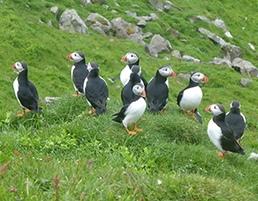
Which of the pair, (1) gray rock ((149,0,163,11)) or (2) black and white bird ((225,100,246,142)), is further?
(1) gray rock ((149,0,163,11))

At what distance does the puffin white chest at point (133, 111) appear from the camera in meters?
9.12

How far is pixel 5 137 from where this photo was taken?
819cm

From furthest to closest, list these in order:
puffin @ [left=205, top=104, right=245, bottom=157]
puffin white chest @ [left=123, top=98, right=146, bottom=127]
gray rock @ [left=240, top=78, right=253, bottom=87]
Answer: gray rock @ [left=240, top=78, right=253, bottom=87] < puffin @ [left=205, top=104, right=245, bottom=157] < puffin white chest @ [left=123, top=98, right=146, bottom=127]

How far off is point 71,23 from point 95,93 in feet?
63.1

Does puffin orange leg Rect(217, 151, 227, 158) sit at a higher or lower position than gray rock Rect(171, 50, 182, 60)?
higher

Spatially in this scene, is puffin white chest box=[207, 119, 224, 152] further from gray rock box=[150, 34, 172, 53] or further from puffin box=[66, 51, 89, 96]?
gray rock box=[150, 34, 172, 53]

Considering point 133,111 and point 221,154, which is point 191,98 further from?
point 133,111

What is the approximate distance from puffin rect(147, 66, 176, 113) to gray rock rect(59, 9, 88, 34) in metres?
17.6

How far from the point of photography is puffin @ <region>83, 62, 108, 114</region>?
34.8 ft

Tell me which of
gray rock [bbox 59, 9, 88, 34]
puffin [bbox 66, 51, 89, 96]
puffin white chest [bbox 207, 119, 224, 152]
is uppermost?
puffin white chest [bbox 207, 119, 224, 152]

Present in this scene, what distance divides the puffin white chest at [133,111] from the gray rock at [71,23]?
2029 cm

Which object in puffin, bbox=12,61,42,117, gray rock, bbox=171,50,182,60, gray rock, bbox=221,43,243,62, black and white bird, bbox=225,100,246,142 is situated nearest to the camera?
puffin, bbox=12,61,42,117

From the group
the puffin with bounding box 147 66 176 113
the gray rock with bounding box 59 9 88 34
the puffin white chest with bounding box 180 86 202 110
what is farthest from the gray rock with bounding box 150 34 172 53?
the puffin with bounding box 147 66 176 113

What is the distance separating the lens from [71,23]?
29.2m
